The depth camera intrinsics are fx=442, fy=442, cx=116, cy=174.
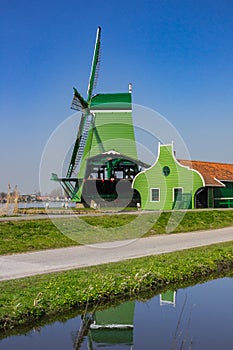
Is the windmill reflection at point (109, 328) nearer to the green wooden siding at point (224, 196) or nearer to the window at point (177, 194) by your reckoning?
the window at point (177, 194)

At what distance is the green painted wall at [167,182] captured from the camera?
3064 cm

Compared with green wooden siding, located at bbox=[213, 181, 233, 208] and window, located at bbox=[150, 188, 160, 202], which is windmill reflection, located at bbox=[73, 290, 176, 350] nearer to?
window, located at bbox=[150, 188, 160, 202]

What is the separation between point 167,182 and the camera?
31.7 meters

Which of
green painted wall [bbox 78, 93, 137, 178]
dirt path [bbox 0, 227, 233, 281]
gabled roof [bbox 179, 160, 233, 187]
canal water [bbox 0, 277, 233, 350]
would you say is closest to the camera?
canal water [bbox 0, 277, 233, 350]

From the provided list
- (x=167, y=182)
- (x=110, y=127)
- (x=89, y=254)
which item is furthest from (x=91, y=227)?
(x=110, y=127)

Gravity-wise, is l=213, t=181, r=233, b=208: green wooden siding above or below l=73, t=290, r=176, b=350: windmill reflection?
above

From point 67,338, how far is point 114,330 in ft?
2.94

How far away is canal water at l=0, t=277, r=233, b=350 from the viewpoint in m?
6.31

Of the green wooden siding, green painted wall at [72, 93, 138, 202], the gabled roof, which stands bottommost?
the green wooden siding

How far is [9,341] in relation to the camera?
634 centimetres

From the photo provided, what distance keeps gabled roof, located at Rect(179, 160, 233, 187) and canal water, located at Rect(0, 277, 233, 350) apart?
2229cm

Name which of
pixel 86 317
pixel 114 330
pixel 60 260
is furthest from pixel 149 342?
pixel 60 260

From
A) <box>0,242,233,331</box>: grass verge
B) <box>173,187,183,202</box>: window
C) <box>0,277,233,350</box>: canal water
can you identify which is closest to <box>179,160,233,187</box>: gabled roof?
<box>173,187,183,202</box>: window

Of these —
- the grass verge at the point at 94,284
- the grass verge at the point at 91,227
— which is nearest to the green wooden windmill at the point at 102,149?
the grass verge at the point at 91,227
